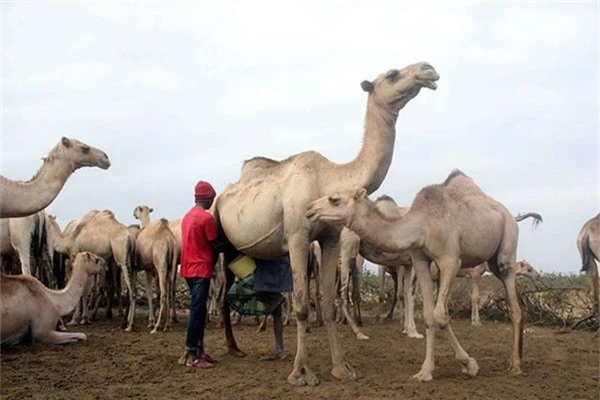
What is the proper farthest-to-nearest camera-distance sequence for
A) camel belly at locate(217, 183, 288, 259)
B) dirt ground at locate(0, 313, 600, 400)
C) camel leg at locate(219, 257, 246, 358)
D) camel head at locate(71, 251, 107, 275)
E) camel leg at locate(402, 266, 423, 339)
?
camel leg at locate(402, 266, 423, 339), camel head at locate(71, 251, 107, 275), camel leg at locate(219, 257, 246, 358), camel belly at locate(217, 183, 288, 259), dirt ground at locate(0, 313, 600, 400)

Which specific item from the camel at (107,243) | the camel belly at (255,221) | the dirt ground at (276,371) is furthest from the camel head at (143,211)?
the camel belly at (255,221)

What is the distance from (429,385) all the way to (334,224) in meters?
2.18

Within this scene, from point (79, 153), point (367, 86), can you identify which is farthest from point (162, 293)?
point (367, 86)

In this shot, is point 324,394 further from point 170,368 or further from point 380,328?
point 380,328

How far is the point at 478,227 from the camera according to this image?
882cm

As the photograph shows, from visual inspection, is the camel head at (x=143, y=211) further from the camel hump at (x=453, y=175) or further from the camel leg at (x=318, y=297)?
the camel hump at (x=453, y=175)

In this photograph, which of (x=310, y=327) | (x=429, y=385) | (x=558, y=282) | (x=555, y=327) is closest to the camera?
(x=429, y=385)

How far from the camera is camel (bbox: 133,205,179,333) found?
13250mm

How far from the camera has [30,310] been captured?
1027cm

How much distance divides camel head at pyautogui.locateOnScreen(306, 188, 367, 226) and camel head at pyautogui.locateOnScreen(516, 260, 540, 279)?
44.3 feet

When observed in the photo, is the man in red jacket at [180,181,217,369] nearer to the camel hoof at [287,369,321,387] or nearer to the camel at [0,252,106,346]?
the camel hoof at [287,369,321,387]

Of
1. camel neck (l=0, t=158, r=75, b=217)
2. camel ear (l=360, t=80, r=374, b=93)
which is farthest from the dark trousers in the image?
camel ear (l=360, t=80, r=374, b=93)

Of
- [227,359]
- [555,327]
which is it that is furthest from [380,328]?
[227,359]

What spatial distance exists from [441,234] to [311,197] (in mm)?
1700
